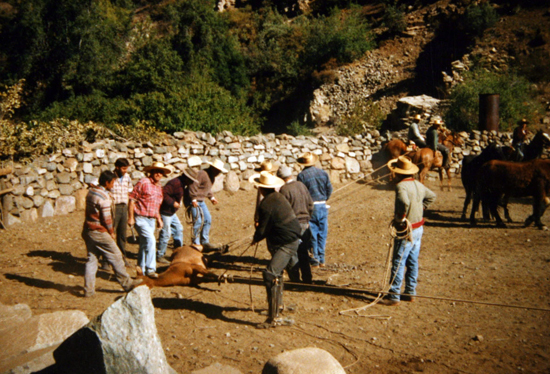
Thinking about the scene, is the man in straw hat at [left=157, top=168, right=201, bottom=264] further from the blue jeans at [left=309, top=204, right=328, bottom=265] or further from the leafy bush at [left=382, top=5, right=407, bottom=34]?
the leafy bush at [left=382, top=5, right=407, bottom=34]

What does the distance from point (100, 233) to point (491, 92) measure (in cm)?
1681

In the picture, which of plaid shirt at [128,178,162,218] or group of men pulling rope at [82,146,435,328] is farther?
plaid shirt at [128,178,162,218]

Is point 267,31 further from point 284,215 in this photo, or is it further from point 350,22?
point 284,215

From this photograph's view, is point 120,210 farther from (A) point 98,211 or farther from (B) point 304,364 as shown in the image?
(B) point 304,364

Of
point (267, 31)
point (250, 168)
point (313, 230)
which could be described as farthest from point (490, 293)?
point (267, 31)

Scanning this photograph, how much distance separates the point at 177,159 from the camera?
550 inches

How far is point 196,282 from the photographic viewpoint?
6266 millimetres

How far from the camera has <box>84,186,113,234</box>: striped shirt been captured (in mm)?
6535

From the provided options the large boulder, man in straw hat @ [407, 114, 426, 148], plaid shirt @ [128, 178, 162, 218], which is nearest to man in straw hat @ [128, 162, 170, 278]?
plaid shirt @ [128, 178, 162, 218]

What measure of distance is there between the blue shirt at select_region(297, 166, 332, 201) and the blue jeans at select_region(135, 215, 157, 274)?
8.37ft

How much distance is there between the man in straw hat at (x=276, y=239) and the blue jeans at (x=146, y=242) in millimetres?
2164

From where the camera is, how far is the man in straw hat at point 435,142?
1376cm

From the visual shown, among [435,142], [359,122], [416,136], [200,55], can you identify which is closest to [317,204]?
[435,142]

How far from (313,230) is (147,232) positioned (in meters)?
2.63
